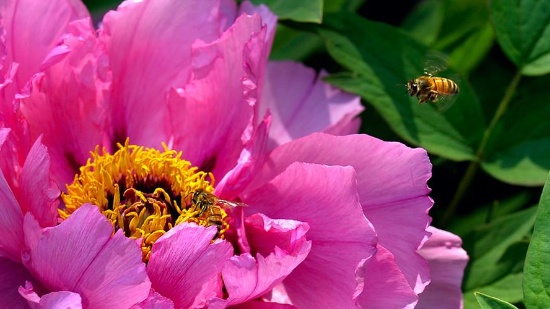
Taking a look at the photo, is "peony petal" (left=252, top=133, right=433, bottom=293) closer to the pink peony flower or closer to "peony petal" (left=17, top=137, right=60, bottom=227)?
the pink peony flower

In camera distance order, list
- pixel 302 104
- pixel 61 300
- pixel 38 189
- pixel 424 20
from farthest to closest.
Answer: pixel 424 20, pixel 302 104, pixel 38 189, pixel 61 300

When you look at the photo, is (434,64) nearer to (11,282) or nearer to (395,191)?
(395,191)

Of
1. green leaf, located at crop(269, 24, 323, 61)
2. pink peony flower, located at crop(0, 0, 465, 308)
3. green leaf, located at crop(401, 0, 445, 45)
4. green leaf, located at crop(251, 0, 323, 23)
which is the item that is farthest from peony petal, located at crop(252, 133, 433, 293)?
green leaf, located at crop(401, 0, 445, 45)

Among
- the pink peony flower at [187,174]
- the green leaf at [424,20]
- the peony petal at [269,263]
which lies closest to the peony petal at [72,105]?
the pink peony flower at [187,174]

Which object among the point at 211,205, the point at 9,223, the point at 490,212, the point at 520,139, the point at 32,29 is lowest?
the point at 490,212

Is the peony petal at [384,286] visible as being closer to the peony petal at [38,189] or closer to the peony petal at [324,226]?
the peony petal at [324,226]

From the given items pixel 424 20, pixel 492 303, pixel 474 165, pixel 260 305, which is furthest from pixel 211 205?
pixel 424 20
